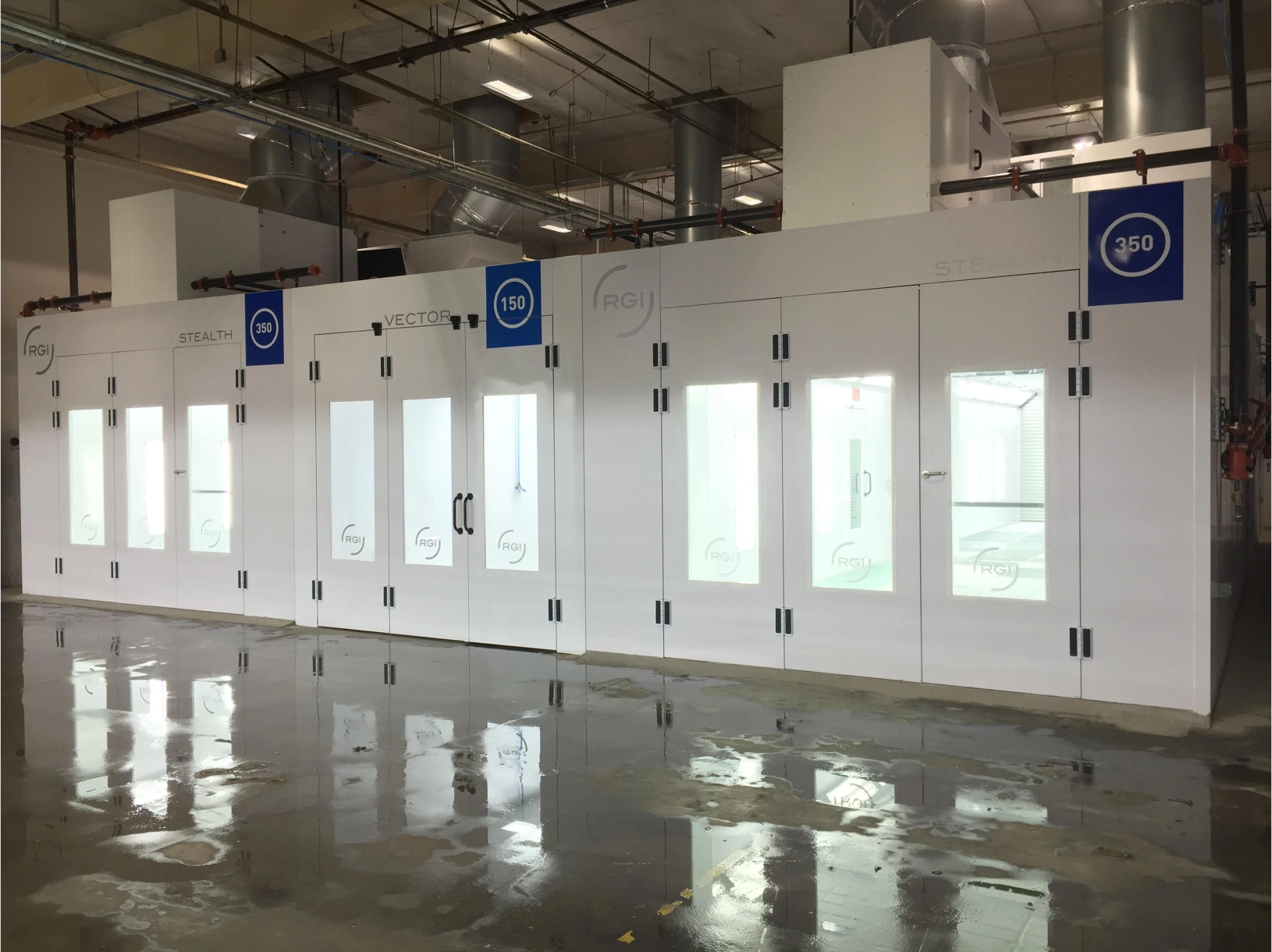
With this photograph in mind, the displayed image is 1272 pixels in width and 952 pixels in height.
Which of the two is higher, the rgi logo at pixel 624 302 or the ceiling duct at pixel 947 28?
the ceiling duct at pixel 947 28

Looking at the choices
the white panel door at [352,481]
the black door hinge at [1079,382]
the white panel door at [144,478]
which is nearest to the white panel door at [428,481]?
the white panel door at [352,481]

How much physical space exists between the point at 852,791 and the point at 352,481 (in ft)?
16.3

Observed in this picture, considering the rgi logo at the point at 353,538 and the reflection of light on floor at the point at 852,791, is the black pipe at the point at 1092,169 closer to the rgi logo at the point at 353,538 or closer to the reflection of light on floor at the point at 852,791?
the reflection of light on floor at the point at 852,791

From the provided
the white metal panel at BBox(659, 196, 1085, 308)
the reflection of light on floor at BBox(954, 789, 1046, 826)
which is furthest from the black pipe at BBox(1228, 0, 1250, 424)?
the reflection of light on floor at BBox(954, 789, 1046, 826)

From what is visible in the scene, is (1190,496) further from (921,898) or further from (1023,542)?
(921,898)

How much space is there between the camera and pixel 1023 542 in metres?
5.26

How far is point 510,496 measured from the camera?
6980 millimetres

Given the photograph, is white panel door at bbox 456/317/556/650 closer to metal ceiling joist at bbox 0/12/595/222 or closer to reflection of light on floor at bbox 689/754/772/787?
metal ceiling joist at bbox 0/12/595/222

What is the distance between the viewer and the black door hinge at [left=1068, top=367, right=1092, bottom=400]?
509 cm

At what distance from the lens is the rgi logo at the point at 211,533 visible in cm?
830

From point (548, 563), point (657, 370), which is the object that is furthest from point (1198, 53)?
point (548, 563)

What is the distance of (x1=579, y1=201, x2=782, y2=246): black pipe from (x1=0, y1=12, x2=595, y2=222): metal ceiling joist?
2.40 metres

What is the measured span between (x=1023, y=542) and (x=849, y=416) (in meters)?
1.16

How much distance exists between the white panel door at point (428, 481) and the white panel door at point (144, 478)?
2438 mm
